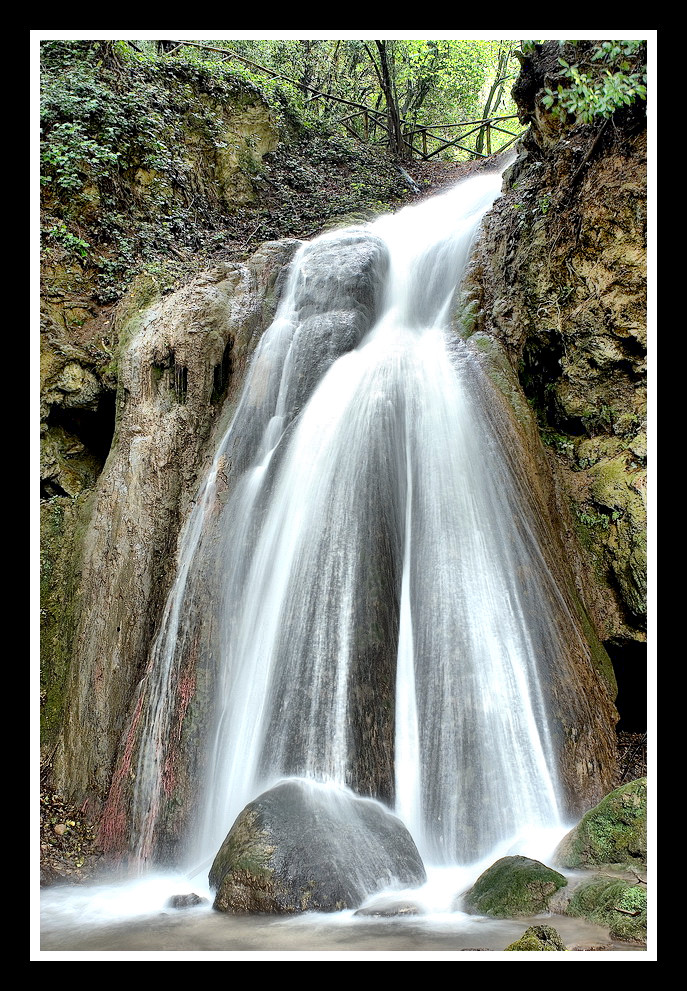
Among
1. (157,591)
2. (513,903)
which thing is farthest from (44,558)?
(513,903)

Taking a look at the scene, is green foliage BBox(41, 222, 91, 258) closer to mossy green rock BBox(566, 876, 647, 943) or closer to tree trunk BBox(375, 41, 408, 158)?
mossy green rock BBox(566, 876, 647, 943)


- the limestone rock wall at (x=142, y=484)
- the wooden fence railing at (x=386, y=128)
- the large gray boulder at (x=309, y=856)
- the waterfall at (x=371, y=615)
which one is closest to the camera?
the large gray boulder at (x=309, y=856)

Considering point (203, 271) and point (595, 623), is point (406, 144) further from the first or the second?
point (595, 623)

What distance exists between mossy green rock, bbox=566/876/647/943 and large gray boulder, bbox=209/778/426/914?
120 centimetres

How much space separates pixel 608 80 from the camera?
6.20 metres

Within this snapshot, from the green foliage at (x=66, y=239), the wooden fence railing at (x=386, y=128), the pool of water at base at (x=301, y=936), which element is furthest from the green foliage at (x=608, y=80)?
the wooden fence railing at (x=386, y=128)

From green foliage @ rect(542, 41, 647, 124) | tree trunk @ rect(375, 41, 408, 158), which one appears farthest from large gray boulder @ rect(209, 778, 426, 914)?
tree trunk @ rect(375, 41, 408, 158)

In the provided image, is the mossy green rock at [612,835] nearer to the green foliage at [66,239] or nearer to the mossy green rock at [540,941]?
the mossy green rock at [540,941]

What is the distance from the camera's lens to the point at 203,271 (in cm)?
1046

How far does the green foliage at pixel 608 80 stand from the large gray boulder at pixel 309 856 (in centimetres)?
618

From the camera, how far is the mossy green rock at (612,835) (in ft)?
14.3

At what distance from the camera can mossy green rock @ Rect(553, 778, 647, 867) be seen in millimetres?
4355
